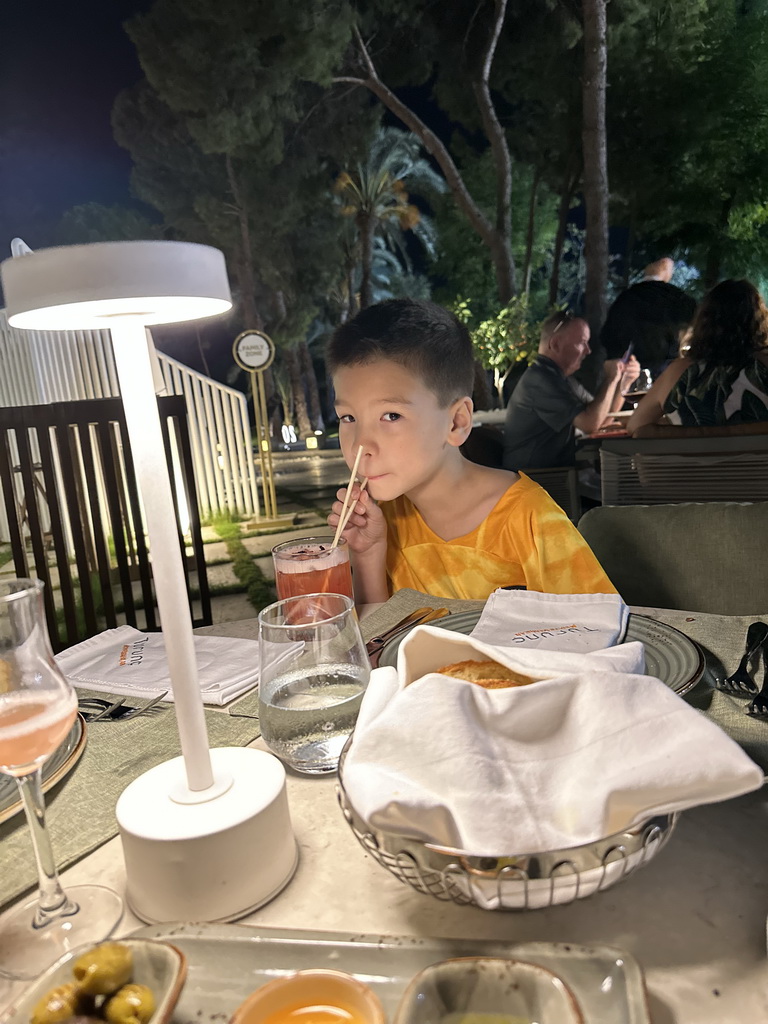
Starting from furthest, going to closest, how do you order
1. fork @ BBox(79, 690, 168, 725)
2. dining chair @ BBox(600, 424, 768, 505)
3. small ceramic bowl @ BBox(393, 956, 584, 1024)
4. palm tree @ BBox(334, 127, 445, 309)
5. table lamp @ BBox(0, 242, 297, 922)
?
palm tree @ BBox(334, 127, 445, 309)
dining chair @ BBox(600, 424, 768, 505)
fork @ BBox(79, 690, 168, 725)
table lamp @ BBox(0, 242, 297, 922)
small ceramic bowl @ BBox(393, 956, 584, 1024)

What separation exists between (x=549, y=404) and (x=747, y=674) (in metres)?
3.42

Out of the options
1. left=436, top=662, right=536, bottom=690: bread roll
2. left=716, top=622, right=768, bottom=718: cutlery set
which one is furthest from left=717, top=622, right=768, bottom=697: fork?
left=436, top=662, right=536, bottom=690: bread roll

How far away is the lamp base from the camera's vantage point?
1.71 feet

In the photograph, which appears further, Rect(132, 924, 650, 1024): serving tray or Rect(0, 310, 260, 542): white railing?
Rect(0, 310, 260, 542): white railing

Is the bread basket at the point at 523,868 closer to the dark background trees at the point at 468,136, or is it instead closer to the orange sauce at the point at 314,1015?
the orange sauce at the point at 314,1015

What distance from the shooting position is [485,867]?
444 mm

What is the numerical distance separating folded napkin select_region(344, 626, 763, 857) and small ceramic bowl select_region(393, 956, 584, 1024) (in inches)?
2.9

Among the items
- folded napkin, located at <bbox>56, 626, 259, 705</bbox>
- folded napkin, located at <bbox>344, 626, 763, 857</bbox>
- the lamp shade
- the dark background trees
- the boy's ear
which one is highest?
the dark background trees

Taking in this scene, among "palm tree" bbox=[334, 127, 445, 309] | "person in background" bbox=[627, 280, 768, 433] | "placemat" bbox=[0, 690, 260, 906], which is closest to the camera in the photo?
"placemat" bbox=[0, 690, 260, 906]

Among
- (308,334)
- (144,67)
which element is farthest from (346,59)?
(308,334)

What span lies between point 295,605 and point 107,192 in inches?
538

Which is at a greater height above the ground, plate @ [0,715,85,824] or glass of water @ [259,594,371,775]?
glass of water @ [259,594,371,775]

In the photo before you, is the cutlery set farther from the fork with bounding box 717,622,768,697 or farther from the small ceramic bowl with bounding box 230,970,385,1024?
the small ceramic bowl with bounding box 230,970,385,1024

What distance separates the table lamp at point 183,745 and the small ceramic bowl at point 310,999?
5.9 inches
